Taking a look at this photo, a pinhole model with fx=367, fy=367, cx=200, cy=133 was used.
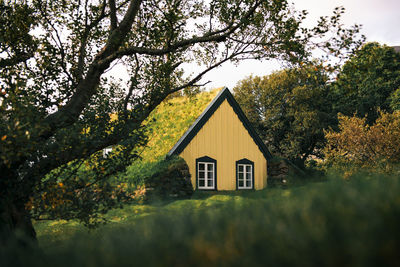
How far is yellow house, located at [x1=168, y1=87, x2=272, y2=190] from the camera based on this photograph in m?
21.4

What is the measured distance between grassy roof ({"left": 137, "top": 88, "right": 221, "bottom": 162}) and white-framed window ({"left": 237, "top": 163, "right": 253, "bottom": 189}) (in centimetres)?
466

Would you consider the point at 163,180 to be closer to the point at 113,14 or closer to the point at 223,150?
the point at 223,150

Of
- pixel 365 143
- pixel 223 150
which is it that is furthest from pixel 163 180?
pixel 365 143

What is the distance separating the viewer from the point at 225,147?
76.4ft

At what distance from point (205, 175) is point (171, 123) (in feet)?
12.8

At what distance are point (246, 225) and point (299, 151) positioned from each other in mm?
37011

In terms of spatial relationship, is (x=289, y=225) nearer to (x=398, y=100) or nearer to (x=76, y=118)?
(x=76, y=118)

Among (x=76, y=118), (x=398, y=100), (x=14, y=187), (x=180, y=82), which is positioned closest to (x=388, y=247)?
(x=14, y=187)

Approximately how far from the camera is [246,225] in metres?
3.46

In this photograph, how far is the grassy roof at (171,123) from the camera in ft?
68.9

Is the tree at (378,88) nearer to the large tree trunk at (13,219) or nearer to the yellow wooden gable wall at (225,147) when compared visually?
the yellow wooden gable wall at (225,147)

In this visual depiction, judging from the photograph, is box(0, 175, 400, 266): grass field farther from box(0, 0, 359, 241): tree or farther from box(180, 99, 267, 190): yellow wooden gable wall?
box(180, 99, 267, 190): yellow wooden gable wall

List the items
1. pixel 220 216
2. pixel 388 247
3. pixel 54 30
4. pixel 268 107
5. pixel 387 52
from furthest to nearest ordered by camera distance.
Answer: pixel 268 107 < pixel 387 52 < pixel 54 30 < pixel 220 216 < pixel 388 247

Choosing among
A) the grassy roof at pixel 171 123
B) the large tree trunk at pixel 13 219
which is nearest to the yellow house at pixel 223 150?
the grassy roof at pixel 171 123
